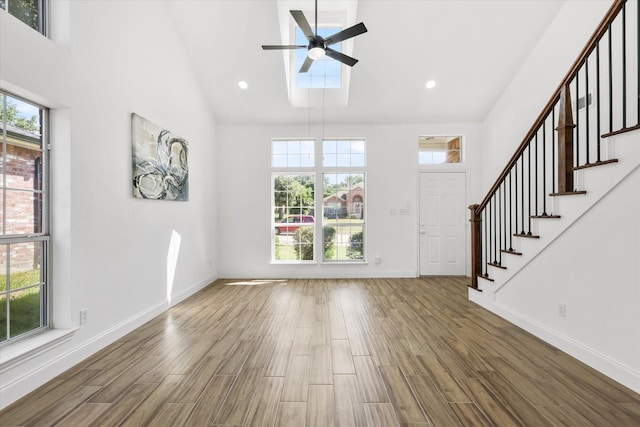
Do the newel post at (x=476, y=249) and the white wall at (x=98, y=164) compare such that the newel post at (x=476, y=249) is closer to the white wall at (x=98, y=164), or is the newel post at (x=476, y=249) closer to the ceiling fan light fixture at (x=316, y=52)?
the ceiling fan light fixture at (x=316, y=52)

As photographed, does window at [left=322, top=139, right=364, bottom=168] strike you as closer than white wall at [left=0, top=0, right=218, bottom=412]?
No

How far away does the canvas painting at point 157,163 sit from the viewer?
10.5ft

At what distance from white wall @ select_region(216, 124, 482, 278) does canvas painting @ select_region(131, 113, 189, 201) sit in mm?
1382

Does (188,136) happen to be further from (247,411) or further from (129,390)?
(247,411)

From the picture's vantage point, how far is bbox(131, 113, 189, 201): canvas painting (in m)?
3.19

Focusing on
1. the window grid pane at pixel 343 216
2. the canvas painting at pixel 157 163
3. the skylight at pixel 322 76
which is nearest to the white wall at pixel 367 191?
the window grid pane at pixel 343 216

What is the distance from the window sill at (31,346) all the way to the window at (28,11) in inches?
89.1

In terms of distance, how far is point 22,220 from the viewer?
214 centimetres

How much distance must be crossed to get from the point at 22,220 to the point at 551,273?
435 centimetres

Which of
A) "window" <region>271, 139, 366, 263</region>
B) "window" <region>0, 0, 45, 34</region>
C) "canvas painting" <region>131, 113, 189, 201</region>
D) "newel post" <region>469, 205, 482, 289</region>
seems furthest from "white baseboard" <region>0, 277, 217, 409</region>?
"newel post" <region>469, 205, 482, 289</region>

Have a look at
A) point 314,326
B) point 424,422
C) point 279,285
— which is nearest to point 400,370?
point 424,422

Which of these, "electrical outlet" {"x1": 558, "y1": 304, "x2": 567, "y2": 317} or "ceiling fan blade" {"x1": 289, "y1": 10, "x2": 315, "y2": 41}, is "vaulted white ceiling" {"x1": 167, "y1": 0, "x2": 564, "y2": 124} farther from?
"electrical outlet" {"x1": 558, "y1": 304, "x2": 567, "y2": 317}

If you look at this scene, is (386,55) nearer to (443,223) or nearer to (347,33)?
(347,33)

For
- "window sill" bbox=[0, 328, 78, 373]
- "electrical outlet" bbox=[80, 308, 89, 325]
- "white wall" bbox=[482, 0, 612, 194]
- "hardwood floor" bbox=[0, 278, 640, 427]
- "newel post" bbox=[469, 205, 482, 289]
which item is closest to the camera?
"hardwood floor" bbox=[0, 278, 640, 427]
